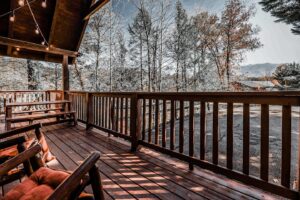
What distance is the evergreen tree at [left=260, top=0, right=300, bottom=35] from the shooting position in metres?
8.86

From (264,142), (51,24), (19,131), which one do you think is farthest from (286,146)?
(51,24)

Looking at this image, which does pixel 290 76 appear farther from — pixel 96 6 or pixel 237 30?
pixel 96 6

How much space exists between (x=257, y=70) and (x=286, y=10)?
10.3m

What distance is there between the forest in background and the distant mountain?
901 mm

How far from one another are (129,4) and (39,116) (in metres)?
11.4

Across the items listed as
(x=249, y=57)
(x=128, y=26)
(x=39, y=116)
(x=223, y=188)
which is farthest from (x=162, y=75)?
(x=223, y=188)

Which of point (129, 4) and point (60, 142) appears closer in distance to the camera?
point (60, 142)

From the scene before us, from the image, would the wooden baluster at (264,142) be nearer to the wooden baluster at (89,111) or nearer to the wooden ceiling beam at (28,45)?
the wooden baluster at (89,111)

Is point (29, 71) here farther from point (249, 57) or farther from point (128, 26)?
point (249, 57)

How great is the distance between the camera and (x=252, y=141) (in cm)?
753

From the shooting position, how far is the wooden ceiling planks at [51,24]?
5.81 m

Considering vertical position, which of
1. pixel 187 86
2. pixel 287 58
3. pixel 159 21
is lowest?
pixel 187 86

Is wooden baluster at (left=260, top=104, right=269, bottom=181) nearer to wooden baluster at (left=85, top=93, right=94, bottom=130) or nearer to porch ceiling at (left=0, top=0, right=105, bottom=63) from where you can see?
wooden baluster at (left=85, top=93, right=94, bottom=130)

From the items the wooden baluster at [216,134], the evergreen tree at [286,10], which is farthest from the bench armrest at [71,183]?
the evergreen tree at [286,10]
